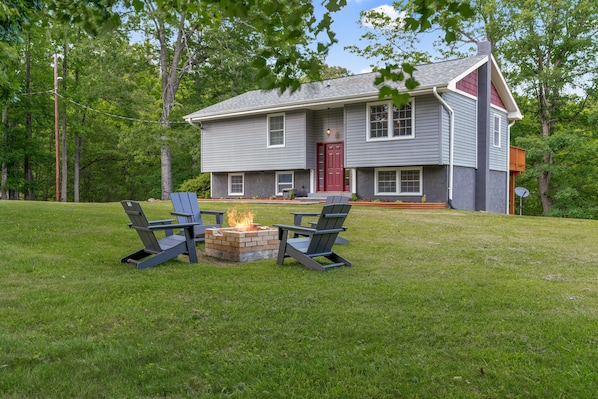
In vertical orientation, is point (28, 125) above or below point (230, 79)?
below

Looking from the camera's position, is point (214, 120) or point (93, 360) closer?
point (93, 360)

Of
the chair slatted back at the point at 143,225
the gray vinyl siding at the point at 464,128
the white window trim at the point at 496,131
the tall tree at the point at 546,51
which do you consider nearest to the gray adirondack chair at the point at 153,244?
the chair slatted back at the point at 143,225

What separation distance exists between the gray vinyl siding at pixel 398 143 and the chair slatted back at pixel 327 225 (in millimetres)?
11030

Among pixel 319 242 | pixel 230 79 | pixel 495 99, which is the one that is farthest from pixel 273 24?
pixel 230 79

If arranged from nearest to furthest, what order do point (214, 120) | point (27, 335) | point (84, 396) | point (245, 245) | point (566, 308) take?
1. point (84, 396)
2. point (27, 335)
3. point (566, 308)
4. point (245, 245)
5. point (214, 120)

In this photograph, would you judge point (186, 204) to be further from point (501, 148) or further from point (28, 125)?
point (28, 125)

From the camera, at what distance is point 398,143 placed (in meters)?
17.3

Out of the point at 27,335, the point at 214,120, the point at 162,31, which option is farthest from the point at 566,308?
the point at 162,31

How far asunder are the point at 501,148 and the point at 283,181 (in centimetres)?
974

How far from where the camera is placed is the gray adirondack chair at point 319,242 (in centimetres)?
620

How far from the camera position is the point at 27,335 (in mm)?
3494

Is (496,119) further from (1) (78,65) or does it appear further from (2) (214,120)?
(1) (78,65)

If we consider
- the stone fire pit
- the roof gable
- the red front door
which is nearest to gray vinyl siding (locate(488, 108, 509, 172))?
the roof gable

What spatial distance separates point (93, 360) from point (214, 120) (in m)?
20.2
